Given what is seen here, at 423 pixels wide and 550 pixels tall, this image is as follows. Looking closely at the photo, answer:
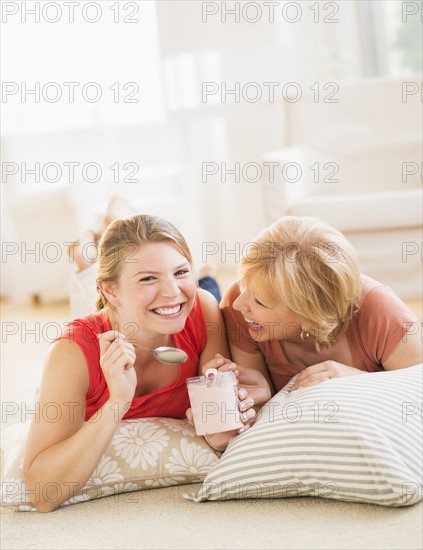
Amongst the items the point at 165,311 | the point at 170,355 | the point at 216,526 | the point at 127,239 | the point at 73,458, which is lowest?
the point at 216,526

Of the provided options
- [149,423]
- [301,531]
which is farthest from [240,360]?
[301,531]

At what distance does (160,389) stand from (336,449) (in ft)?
1.75

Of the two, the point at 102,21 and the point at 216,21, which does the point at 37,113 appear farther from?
the point at 216,21

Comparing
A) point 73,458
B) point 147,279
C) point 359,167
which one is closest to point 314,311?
point 147,279

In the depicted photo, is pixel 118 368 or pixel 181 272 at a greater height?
pixel 181 272

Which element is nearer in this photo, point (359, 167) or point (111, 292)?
point (111, 292)

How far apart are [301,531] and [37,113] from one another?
467 cm

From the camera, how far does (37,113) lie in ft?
19.4

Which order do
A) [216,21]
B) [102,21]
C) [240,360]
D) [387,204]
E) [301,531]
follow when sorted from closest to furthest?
[301,531]
[240,360]
[387,204]
[216,21]
[102,21]

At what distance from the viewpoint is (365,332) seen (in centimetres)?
216

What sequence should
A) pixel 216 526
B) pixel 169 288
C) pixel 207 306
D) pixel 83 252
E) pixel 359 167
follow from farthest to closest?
1. pixel 359 167
2. pixel 83 252
3. pixel 207 306
4. pixel 169 288
5. pixel 216 526

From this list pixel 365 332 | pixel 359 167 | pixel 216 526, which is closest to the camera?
pixel 216 526

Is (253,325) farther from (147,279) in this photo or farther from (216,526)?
(216,526)

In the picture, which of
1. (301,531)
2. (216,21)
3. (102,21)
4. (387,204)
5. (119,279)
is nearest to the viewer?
(301,531)
